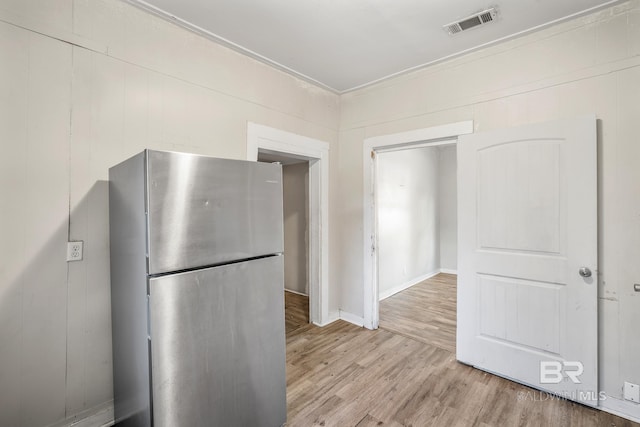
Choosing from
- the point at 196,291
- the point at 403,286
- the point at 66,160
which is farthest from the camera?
the point at 403,286

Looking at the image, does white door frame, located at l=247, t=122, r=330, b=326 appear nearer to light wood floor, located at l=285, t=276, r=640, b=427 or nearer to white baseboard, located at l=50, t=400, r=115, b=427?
light wood floor, located at l=285, t=276, r=640, b=427

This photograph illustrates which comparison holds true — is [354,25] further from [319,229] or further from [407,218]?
[407,218]

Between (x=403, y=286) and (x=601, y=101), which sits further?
(x=403, y=286)

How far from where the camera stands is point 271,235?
1.70 metres

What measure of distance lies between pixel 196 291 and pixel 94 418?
124cm

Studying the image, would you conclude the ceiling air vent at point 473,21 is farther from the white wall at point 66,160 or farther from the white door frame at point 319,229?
the white wall at point 66,160

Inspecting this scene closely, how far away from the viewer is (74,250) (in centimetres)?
171

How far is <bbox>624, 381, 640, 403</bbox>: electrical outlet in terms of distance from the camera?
1.83 metres

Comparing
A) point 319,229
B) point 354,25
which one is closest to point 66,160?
point 354,25

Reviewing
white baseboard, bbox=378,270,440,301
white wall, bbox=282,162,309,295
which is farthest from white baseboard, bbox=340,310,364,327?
white wall, bbox=282,162,309,295

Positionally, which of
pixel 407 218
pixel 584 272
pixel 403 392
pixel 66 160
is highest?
pixel 66 160

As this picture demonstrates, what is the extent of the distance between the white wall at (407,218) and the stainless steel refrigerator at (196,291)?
260cm

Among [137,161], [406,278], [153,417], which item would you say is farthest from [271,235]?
[406,278]

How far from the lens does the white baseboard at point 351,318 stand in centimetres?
334
